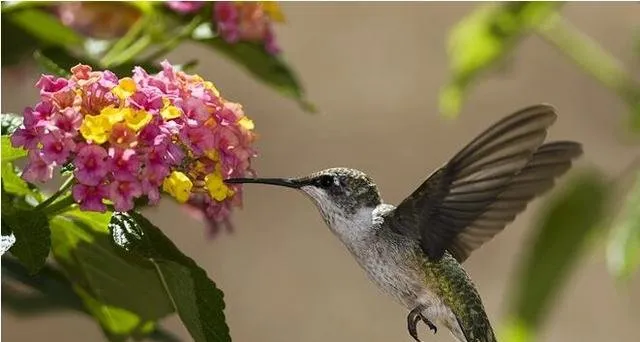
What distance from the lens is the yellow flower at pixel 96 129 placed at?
46.1 inches

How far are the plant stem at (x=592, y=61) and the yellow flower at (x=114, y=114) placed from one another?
1.35 meters

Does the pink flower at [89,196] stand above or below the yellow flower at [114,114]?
below

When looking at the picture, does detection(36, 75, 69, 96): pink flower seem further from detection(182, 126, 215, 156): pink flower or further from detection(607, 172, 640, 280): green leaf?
detection(607, 172, 640, 280): green leaf

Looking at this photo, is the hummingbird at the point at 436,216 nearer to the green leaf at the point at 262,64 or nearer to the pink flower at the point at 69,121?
the pink flower at the point at 69,121

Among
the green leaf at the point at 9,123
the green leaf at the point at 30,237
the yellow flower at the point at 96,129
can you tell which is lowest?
the green leaf at the point at 30,237

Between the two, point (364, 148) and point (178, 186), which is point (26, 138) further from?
point (364, 148)

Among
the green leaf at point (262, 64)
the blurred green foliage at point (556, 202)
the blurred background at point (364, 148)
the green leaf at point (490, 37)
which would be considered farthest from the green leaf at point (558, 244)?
the blurred background at point (364, 148)

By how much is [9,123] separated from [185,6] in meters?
0.41

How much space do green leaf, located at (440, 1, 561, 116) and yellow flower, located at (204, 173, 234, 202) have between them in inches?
37.2

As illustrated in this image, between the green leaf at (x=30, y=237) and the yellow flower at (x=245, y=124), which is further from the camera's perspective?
the yellow flower at (x=245, y=124)

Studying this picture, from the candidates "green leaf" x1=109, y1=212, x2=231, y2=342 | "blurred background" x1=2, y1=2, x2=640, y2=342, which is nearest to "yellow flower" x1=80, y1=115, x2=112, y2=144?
"green leaf" x1=109, y1=212, x2=231, y2=342

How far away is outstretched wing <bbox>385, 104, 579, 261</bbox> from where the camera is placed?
4.07 ft

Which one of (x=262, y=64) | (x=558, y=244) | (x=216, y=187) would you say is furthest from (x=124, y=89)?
(x=558, y=244)

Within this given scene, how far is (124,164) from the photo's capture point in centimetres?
119
